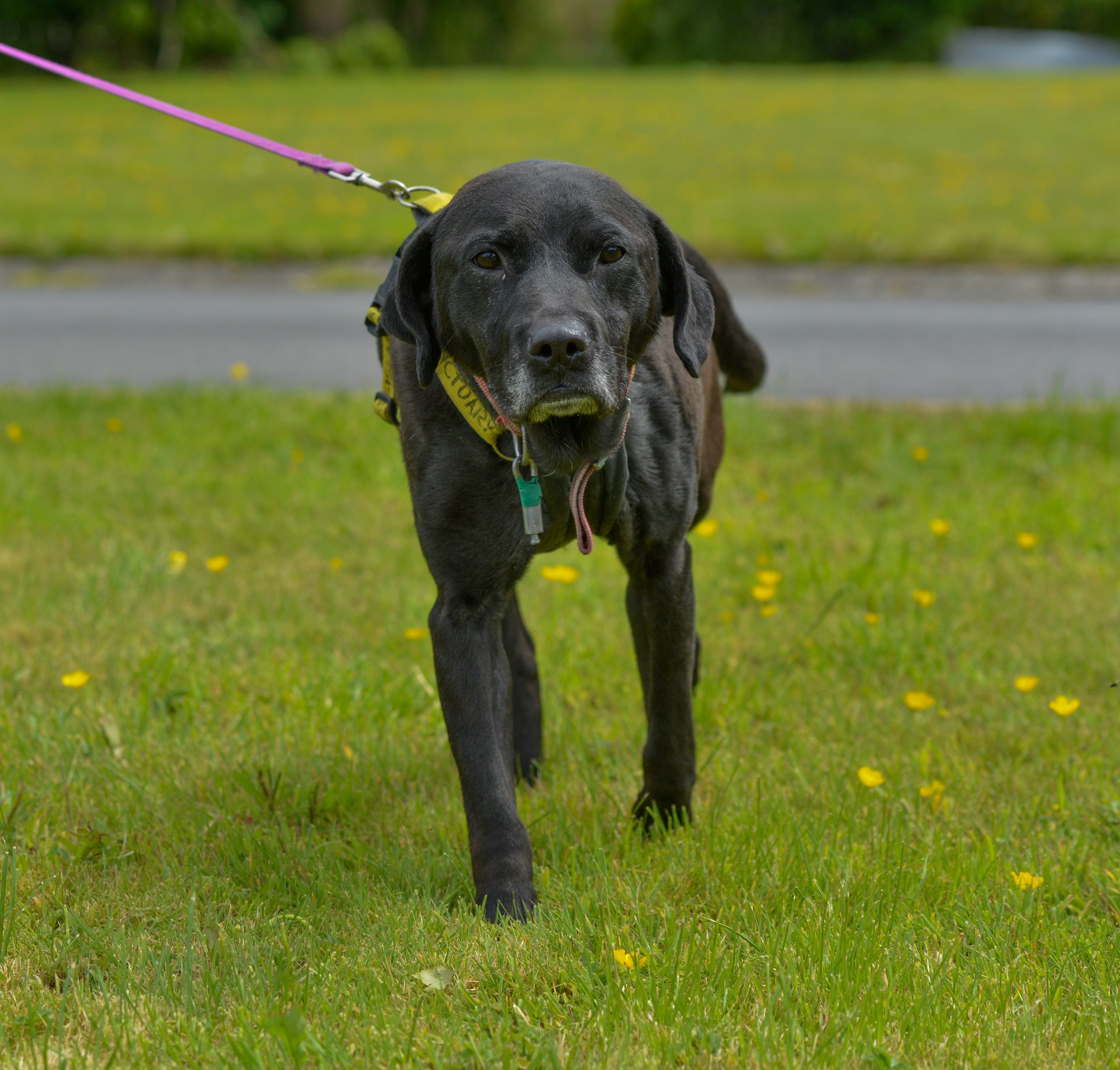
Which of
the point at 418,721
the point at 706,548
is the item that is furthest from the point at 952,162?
the point at 418,721

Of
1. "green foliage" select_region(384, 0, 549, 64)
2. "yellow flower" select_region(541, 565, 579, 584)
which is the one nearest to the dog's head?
"yellow flower" select_region(541, 565, 579, 584)

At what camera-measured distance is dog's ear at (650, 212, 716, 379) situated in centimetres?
252

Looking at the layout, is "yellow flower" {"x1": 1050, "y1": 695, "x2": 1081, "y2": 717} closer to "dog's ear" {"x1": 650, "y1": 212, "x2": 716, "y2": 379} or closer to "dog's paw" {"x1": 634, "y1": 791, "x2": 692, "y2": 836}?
"dog's paw" {"x1": 634, "y1": 791, "x2": 692, "y2": 836}

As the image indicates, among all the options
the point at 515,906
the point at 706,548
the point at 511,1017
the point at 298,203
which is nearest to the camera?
the point at 511,1017

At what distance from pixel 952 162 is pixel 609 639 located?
1174 centimetres

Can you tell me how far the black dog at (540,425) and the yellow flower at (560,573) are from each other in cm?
103

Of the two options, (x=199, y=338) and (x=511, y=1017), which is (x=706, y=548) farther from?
(x=199, y=338)

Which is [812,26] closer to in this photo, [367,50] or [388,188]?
[367,50]

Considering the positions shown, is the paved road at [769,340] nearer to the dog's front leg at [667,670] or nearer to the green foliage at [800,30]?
the dog's front leg at [667,670]

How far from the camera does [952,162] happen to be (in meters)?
14.1

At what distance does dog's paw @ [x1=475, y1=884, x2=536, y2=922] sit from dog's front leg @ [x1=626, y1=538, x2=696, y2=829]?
411mm

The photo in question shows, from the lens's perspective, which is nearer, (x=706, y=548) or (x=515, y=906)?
(x=515, y=906)

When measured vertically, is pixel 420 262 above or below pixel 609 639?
above

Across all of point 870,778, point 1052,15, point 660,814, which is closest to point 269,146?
point 660,814
